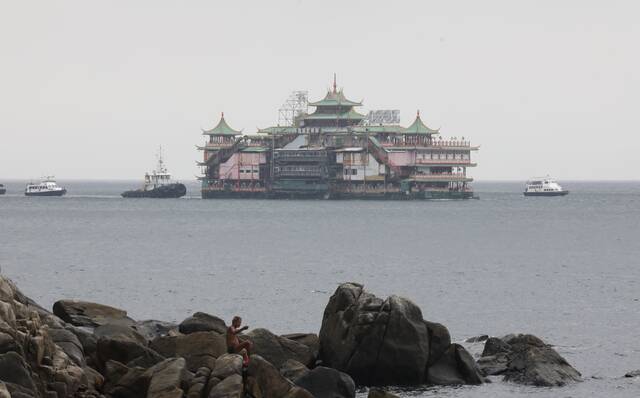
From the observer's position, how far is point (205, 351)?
3684cm

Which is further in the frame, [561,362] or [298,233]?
[298,233]

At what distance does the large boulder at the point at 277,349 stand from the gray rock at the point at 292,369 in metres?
0.89

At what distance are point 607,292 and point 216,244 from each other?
51.3 metres

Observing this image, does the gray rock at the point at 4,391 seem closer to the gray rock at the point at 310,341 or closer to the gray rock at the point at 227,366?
the gray rock at the point at 227,366

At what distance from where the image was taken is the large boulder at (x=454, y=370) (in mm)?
40312

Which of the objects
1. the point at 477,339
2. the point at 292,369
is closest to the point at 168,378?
the point at 292,369

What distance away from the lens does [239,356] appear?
113 ft

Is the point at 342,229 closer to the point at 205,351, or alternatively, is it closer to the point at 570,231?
the point at 570,231

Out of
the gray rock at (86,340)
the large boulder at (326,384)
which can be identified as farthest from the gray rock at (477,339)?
the gray rock at (86,340)

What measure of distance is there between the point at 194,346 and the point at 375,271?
50034mm

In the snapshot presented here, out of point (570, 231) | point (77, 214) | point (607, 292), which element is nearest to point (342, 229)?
point (570, 231)

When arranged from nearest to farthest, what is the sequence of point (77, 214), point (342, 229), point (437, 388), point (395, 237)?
point (437, 388) → point (395, 237) → point (342, 229) → point (77, 214)

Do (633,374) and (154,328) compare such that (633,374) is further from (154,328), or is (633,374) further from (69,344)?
(69,344)

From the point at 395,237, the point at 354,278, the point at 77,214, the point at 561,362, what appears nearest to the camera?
the point at 561,362
